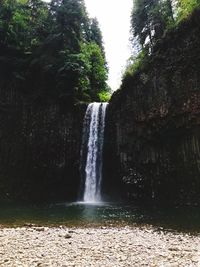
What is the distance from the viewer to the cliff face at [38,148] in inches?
1104

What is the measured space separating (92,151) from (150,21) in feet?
52.1

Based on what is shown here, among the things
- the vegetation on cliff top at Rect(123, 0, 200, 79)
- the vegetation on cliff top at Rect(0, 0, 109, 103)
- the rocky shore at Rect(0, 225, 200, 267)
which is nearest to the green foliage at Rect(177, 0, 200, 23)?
the vegetation on cliff top at Rect(123, 0, 200, 79)

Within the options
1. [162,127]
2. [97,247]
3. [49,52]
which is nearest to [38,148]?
[49,52]

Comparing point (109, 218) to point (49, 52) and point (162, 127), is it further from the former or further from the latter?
point (49, 52)

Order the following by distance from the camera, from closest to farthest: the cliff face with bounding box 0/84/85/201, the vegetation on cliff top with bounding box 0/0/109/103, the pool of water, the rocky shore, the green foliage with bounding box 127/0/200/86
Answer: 1. the rocky shore
2. the pool of water
3. the cliff face with bounding box 0/84/85/201
4. the green foliage with bounding box 127/0/200/86
5. the vegetation on cliff top with bounding box 0/0/109/103

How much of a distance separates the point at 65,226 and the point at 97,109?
1642 cm

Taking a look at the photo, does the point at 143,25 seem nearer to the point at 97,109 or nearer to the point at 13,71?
the point at 97,109

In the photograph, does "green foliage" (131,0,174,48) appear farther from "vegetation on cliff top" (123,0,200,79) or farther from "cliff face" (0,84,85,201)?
"cliff face" (0,84,85,201)

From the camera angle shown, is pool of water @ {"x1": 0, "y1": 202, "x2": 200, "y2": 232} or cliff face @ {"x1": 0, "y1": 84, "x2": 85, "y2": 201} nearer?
pool of water @ {"x1": 0, "y1": 202, "x2": 200, "y2": 232}

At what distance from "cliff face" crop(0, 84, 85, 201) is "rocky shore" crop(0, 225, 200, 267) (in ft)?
48.4

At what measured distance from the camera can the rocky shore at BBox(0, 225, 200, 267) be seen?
27.8 feet

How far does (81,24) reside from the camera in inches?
1356

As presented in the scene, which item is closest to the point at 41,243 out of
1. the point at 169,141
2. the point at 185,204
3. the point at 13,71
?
the point at 185,204

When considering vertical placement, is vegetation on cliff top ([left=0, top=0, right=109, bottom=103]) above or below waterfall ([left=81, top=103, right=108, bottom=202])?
above
